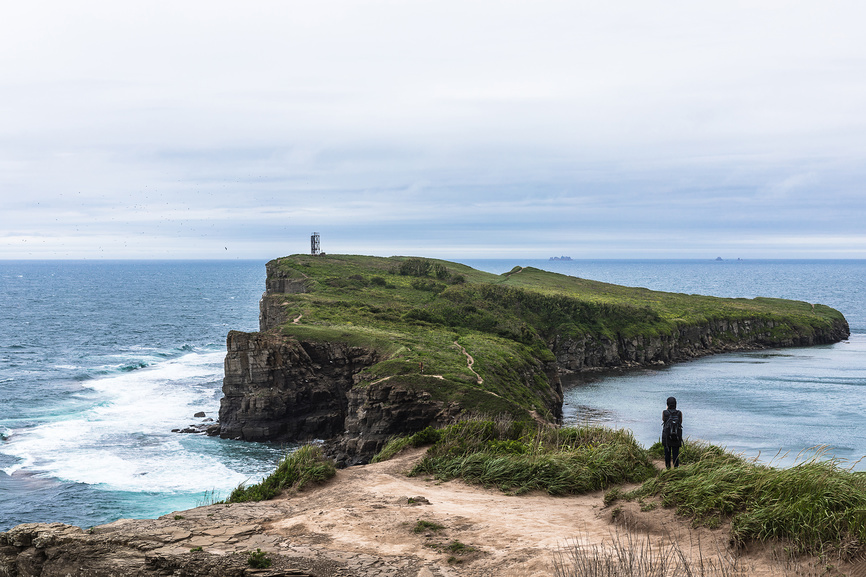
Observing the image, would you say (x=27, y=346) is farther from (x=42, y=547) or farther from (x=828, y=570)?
(x=828, y=570)

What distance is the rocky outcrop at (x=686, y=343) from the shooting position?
290ft

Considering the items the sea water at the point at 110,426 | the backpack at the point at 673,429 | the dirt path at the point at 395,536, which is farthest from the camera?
the sea water at the point at 110,426

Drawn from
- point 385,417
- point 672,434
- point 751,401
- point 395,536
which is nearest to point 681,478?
point 672,434

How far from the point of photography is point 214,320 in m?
130

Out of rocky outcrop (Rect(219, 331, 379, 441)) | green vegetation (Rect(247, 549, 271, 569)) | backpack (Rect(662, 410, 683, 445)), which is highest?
backpack (Rect(662, 410, 683, 445))

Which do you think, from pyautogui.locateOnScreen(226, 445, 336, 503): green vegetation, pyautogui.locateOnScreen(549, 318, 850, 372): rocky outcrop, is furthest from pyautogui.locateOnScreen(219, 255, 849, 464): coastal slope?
pyautogui.locateOnScreen(226, 445, 336, 503): green vegetation

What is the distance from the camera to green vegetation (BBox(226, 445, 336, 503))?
17.1m

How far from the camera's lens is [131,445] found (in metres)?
46.5

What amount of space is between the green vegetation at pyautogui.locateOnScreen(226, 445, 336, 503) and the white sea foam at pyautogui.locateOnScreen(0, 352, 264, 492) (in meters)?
21.7

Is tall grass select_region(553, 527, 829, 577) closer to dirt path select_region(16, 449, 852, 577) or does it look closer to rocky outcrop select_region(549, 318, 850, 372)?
dirt path select_region(16, 449, 852, 577)

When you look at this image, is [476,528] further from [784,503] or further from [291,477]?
[291,477]

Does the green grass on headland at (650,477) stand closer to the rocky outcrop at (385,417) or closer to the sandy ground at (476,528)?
the sandy ground at (476,528)

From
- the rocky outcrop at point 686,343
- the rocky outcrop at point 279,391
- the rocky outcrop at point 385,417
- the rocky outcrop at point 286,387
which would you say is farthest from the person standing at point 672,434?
the rocky outcrop at point 686,343

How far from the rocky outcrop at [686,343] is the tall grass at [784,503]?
74581 millimetres
